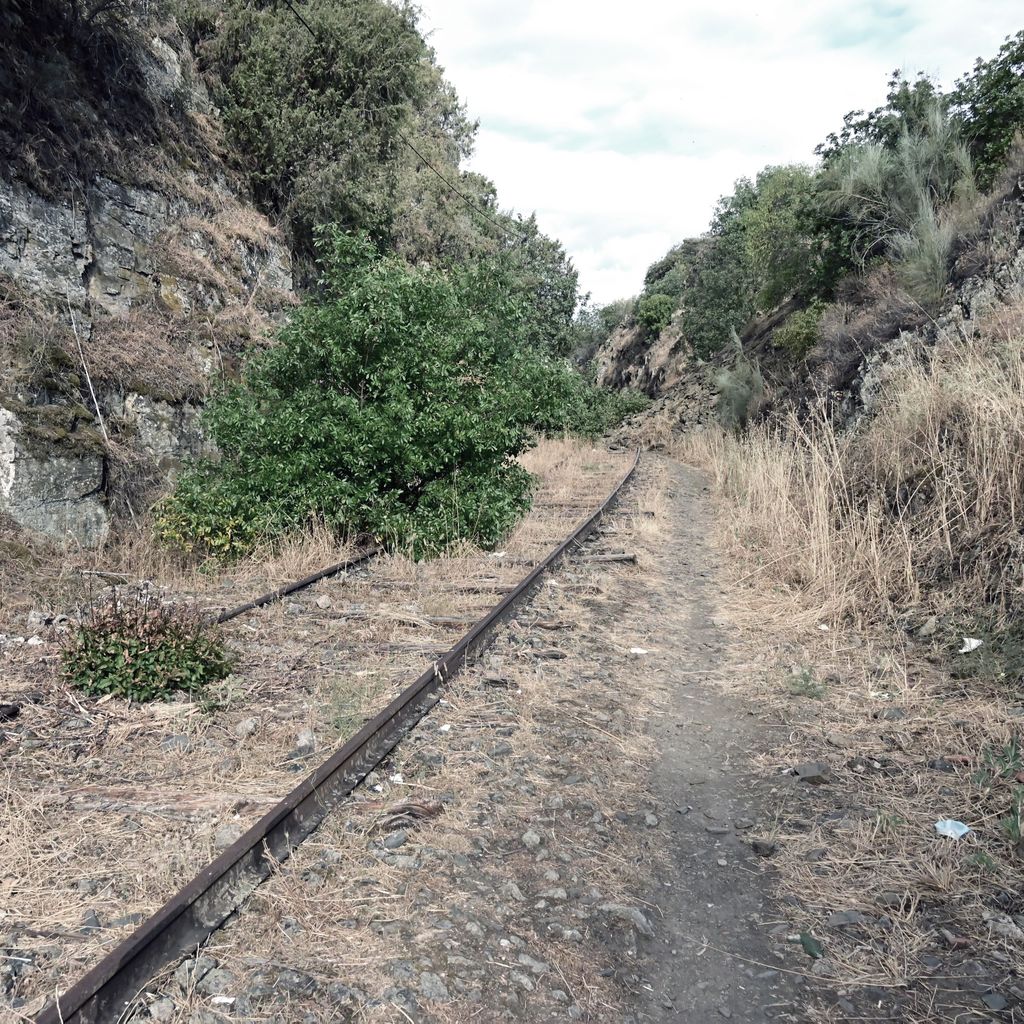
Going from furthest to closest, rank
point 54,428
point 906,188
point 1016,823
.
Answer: point 906,188
point 54,428
point 1016,823

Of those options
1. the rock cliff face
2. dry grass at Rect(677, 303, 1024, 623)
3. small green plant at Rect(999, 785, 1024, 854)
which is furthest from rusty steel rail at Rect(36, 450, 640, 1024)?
the rock cliff face

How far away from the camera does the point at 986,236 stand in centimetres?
1437

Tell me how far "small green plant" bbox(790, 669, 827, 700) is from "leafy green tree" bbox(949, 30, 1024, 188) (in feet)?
53.1

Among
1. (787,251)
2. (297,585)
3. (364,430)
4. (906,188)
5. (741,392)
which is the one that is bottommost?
(297,585)

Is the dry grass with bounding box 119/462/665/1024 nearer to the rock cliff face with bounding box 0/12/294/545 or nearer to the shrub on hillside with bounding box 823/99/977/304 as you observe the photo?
the rock cliff face with bounding box 0/12/294/545

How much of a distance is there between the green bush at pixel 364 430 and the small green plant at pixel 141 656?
3.59m

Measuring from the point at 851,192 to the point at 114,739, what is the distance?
19.7 metres

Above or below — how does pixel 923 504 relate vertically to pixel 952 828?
above

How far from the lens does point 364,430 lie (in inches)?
368

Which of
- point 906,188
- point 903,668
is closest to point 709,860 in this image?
point 903,668

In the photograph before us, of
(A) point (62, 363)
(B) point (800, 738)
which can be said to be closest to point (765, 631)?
(B) point (800, 738)

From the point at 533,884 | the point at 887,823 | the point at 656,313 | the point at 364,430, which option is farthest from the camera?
the point at 656,313

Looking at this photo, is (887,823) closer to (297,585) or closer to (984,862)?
(984,862)

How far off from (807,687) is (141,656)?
14.9 feet
